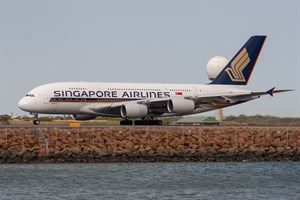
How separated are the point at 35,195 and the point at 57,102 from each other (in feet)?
90.2

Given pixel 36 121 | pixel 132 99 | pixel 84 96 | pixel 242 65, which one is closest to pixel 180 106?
pixel 132 99

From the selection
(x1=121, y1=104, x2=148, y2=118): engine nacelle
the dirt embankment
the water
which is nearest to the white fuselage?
(x1=121, y1=104, x2=148, y2=118): engine nacelle

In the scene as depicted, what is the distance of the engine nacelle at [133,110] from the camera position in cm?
6378

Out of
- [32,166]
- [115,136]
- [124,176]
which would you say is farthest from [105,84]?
[124,176]

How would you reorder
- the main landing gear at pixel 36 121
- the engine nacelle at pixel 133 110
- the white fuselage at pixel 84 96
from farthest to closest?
the engine nacelle at pixel 133 110
the main landing gear at pixel 36 121
the white fuselage at pixel 84 96

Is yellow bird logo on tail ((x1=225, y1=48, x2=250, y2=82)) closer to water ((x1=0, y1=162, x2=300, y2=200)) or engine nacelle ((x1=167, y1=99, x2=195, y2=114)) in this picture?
engine nacelle ((x1=167, y1=99, x2=195, y2=114))

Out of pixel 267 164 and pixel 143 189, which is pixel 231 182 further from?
pixel 267 164

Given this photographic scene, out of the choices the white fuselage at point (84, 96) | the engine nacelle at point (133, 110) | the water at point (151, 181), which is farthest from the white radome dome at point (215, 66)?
the water at point (151, 181)

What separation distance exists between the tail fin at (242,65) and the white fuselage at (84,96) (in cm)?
618

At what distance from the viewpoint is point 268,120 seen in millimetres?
83750

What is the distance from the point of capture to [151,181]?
4094cm

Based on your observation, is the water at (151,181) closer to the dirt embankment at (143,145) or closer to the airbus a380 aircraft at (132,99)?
the dirt embankment at (143,145)

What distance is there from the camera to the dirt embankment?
49.5m

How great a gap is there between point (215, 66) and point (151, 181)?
49.1 metres
